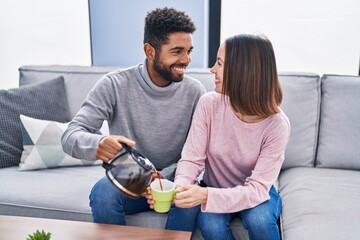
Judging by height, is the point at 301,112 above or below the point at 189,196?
above

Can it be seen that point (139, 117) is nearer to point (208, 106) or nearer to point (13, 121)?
point (208, 106)

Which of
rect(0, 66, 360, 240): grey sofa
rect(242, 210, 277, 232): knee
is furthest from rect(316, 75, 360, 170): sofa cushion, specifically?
rect(242, 210, 277, 232): knee

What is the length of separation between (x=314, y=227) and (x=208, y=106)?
556 millimetres

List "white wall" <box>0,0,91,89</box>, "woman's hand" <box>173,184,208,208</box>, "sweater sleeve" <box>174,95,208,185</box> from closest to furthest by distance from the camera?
"woman's hand" <box>173,184,208,208</box> < "sweater sleeve" <box>174,95,208,185</box> < "white wall" <box>0,0,91,89</box>

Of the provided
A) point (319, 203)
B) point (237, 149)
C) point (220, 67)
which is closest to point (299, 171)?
point (319, 203)

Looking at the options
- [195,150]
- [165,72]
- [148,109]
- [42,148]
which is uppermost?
[165,72]

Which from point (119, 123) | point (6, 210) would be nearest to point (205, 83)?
point (119, 123)

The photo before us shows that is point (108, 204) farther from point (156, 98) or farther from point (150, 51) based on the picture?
point (150, 51)

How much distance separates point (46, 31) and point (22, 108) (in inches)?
31.3

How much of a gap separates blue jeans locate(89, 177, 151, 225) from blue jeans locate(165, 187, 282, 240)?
16 cm

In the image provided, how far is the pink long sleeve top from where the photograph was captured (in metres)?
1.30

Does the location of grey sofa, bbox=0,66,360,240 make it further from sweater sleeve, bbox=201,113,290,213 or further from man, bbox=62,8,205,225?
man, bbox=62,8,205,225

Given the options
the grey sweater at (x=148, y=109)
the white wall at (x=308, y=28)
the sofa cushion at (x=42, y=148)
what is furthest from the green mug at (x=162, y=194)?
the white wall at (x=308, y=28)

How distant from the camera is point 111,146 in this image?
113cm
